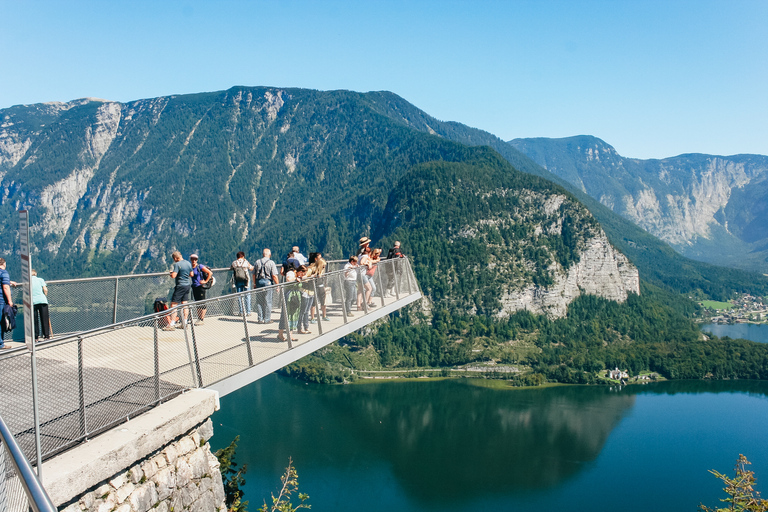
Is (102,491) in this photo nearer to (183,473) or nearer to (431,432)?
(183,473)

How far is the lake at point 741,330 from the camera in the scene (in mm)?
175625

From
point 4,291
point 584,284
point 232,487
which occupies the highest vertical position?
point 4,291

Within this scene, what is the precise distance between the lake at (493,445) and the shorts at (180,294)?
174ft

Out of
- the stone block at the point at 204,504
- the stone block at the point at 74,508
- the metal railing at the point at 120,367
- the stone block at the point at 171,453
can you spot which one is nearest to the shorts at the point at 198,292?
the metal railing at the point at 120,367

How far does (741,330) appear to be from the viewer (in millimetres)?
188625

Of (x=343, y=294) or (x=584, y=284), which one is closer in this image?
(x=343, y=294)

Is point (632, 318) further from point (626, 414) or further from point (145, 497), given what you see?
point (145, 497)

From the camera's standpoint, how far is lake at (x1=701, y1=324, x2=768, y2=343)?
576 feet

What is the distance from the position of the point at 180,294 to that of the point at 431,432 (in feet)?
263

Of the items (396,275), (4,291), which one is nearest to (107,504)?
(4,291)

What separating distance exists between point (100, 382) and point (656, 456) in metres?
84.8

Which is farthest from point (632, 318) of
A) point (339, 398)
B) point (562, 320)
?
point (339, 398)

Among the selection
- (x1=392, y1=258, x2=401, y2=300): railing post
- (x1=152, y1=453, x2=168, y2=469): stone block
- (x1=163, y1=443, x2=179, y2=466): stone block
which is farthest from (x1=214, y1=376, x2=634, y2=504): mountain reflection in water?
(x1=152, y1=453, x2=168, y2=469): stone block

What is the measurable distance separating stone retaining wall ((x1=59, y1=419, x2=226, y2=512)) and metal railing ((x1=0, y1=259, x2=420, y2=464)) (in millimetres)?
598
